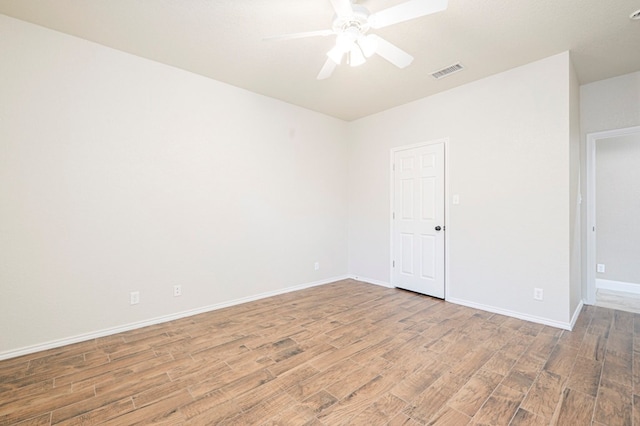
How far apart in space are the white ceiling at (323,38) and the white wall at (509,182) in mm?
304

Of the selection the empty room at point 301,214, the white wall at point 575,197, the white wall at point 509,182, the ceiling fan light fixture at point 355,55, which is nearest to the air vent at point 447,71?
the empty room at point 301,214

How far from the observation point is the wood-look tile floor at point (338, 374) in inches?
65.4

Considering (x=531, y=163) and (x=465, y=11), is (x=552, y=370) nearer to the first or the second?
(x=531, y=163)

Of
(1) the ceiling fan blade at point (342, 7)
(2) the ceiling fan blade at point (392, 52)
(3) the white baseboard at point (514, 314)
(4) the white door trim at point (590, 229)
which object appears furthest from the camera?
(4) the white door trim at point (590, 229)

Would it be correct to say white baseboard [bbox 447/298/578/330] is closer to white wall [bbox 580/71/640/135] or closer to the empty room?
the empty room

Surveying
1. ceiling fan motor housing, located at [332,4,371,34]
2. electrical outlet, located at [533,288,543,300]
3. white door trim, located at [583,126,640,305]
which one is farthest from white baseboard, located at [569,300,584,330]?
ceiling fan motor housing, located at [332,4,371,34]

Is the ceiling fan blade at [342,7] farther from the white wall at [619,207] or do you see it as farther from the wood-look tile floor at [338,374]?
the white wall at [619,207]

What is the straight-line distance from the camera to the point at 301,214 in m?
4.38

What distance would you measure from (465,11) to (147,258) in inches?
145

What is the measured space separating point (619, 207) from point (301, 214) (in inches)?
190

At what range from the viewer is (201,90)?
3.33 metres

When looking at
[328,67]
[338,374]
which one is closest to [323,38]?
[328,67]

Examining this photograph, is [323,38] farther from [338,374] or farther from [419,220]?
[338,374]

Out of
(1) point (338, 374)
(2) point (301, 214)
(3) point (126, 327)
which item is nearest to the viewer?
(1) point (338, 374)
